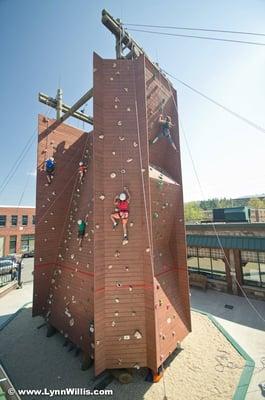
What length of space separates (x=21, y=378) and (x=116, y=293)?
4.65m

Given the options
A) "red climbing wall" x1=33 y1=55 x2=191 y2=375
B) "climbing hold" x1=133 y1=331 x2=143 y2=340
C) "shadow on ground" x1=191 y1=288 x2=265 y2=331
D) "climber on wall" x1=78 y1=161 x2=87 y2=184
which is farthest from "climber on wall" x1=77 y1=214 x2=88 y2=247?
"shadow on ground" x1=191 y1=288 x2=265 y2=331

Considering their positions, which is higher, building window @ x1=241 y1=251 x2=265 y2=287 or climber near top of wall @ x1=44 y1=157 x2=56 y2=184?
climber near top of wall @ x1=44 y1=157 x2=56 y2=184

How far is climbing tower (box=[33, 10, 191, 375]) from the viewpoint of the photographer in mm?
7379

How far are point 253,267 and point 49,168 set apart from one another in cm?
1558

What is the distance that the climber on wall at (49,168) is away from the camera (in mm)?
11523

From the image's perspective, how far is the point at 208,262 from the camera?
54.4 ft

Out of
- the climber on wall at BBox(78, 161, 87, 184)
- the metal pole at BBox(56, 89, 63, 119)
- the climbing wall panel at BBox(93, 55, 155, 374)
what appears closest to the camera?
the climbing wall panel at BBox(93, 55, 155, 374)

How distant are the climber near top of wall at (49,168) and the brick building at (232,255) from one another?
11690 millimetres

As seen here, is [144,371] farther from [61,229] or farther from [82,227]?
[61,229]

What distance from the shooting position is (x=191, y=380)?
7.09 metres

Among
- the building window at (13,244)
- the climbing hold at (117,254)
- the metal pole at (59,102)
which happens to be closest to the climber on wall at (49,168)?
the metal pole at (59,102)

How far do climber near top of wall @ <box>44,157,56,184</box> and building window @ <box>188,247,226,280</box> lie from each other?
41.6 ft

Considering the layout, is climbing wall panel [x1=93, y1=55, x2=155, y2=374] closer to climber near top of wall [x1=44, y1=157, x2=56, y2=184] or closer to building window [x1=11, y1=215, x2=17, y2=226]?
climber near top of wall [x1=44, y1=157, x2=56, y2=184]

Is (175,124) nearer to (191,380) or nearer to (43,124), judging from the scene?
(43,124)
